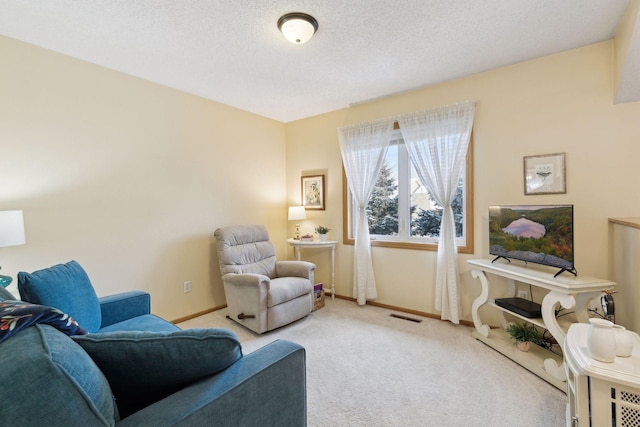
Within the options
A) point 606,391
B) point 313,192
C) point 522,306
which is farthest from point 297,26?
point 522,306

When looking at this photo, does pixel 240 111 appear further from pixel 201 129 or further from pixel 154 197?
pixel 154 197

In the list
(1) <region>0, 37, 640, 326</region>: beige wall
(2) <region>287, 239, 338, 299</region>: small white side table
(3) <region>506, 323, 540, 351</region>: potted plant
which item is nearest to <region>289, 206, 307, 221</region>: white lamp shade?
(2) <region>287, 239, 338, 299</region>: small white side table

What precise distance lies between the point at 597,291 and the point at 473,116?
5.94 ft

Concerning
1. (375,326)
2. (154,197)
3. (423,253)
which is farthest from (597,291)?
(154,197)

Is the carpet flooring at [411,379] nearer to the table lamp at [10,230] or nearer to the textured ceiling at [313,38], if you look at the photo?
the table lamp at [10,230]

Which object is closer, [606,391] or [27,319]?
[27,319]

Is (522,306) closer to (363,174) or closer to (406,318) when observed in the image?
(406,318)

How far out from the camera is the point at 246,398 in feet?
3.22

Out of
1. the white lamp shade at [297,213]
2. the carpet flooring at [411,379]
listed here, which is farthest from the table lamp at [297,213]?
the carpet flooring at [411,379]

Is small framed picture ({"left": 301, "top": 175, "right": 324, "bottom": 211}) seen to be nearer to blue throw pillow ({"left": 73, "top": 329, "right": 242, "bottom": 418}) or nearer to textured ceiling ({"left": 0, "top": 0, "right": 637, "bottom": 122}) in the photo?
textured ceiling ({"left": 0, "top": 0, "right": 637, "bottom": 122})

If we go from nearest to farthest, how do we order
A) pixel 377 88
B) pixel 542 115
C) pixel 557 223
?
pixel 557 223
pixel 542 115
pixel 377 88

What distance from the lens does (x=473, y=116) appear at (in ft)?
9.65

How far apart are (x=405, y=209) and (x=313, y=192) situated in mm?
1332

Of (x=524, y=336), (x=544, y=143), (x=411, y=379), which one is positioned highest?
(x=544, y=143)
